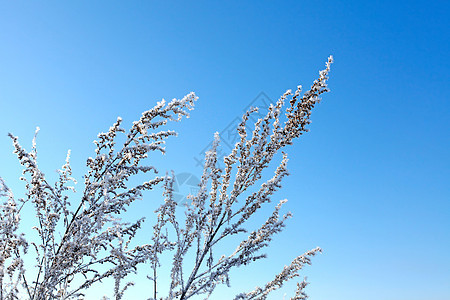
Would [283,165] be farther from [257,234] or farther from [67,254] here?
[67,254]

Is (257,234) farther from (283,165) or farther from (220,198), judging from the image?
(283,165)

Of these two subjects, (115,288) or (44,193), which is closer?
(44,193)

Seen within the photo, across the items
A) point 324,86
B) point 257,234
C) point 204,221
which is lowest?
point 257,234

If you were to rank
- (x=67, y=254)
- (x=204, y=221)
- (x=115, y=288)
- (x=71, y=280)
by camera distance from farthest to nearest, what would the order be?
(x=115, y=288) < (x=204, y=221) < (x=71, y=280) < (x=67, y=254)

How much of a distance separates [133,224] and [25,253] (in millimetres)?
1520

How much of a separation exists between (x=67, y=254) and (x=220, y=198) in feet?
7.41

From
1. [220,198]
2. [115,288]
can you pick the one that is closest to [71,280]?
[220,198]

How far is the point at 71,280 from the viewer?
450 cm

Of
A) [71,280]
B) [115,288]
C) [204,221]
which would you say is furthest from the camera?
[115,288]

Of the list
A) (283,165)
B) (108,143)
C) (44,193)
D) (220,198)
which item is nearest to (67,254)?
(44,193)

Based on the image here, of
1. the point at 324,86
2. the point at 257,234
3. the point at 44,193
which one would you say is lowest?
the point at 257,234

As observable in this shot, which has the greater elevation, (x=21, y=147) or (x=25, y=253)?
(x=21, y=147)

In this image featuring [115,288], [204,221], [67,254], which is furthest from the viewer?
[115,288]

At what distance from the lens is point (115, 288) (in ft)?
28.6
